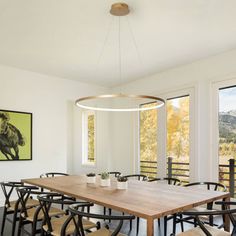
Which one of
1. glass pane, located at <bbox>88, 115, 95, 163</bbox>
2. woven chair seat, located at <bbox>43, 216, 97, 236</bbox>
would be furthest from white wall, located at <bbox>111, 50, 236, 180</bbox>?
woven chair seat, located at <bbox>43, 216, 97, 236</bbox>

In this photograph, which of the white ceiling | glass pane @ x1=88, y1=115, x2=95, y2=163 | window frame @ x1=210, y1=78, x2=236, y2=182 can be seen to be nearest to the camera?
the white ceiling

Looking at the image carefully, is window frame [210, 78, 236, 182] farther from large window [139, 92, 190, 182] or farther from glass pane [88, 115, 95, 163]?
glass pane [88, 115, 95, 163]

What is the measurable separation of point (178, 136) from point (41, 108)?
2.91 meters

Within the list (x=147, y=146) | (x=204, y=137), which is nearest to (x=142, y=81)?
(x=147, y=146)

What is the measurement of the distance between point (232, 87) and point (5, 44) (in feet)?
12.0

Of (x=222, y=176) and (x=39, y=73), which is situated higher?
(x=39, y=73)

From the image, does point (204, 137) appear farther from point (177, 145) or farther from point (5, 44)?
point (5, 44)

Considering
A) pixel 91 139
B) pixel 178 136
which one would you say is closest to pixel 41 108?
pixel 91 139

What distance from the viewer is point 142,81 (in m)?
5.71

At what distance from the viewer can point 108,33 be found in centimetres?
346

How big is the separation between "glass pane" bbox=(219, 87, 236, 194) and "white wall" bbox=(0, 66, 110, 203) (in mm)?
3269

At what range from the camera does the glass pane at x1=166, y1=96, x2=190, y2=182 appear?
4719 millimetres

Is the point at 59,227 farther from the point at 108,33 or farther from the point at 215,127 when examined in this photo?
the point at 215,127

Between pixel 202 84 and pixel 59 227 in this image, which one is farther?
pixel 202 84
